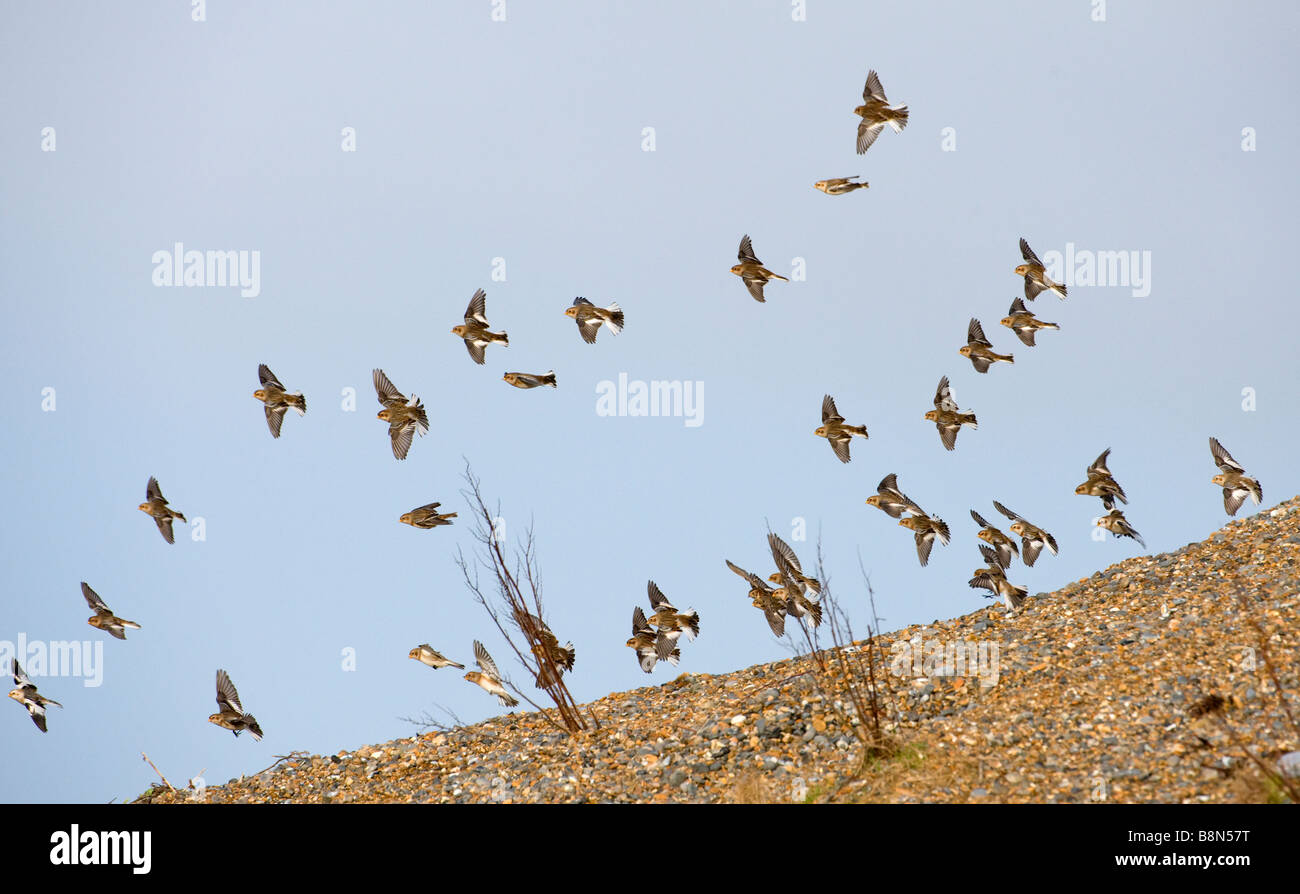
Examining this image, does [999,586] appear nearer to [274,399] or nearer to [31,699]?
[274,399]

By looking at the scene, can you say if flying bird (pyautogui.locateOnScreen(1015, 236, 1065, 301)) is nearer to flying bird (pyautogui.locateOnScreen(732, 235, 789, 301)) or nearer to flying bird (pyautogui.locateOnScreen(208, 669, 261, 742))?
flying bird (pyautogui.locateOnScreen(732, 235, 789, 301))

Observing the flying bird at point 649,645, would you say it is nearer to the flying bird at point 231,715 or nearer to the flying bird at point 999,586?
the flying bird at point 999,586

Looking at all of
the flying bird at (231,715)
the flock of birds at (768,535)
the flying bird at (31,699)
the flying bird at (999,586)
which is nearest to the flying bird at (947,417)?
the flock of birds at (768,535)

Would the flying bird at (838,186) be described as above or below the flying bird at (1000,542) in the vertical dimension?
above

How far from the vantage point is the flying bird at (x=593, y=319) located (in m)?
13.0

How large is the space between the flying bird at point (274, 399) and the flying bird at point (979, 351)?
7.41 meters

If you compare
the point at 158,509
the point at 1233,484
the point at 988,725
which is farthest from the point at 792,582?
the point at 158,509

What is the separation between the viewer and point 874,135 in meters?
13.2

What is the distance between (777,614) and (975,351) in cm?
390

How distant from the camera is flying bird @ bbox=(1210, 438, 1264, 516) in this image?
12.9 metres

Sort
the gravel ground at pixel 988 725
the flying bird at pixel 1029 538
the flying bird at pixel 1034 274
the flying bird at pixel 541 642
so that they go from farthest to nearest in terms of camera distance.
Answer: the flying bird at pixel 1034 274 → the flying bird at pixel 1029 538 → the flying bird at pixel 541 642 → the gravel ground at pixel 988 725
